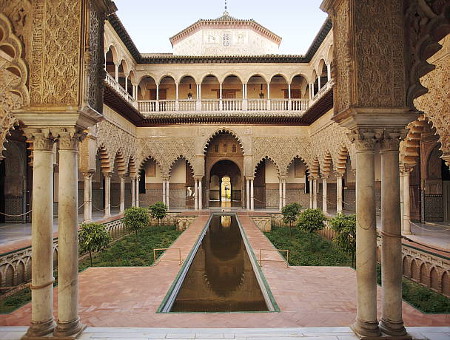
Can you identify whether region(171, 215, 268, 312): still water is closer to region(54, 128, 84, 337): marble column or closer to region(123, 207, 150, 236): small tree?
region(54, 128, 84, 337): marble column

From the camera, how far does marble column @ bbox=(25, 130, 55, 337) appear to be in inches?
142

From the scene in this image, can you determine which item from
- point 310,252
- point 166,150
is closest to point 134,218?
point 310,252

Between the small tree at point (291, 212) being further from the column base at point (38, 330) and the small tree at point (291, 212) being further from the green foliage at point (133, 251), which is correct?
the column base at point (38, 330)

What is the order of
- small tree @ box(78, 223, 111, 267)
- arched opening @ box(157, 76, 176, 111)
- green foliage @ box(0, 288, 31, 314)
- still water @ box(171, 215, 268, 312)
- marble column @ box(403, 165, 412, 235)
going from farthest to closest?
arched opening @ box(157, 76, 176, 111), marble column @ box(403, 165, 412, 235), small tree @ box(78, 223, 111, 267), green foliage @ box(0, 288, 31, 314), still water @ box(171, 215, 268, 312)

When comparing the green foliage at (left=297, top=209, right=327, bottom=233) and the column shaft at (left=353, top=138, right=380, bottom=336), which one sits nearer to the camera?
the column shaft at (left=353, top=138, right=380, bottom=336)

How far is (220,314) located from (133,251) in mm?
5960

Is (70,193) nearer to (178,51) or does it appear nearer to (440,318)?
(440,318)

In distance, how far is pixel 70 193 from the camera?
381cm

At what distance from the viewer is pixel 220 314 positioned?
443 centimetres

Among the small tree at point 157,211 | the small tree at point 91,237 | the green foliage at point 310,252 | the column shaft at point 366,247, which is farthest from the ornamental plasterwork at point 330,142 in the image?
the small tree at point 91,237

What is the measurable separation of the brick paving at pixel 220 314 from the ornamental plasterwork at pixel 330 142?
6.83 metres

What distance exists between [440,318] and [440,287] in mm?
2522

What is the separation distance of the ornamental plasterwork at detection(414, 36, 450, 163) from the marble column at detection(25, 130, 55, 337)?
7103 mm

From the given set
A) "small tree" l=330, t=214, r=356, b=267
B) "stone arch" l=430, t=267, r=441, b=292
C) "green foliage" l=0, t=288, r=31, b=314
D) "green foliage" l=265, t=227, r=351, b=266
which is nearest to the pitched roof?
"green foliage" l=265, t=227, r=351, b=266
